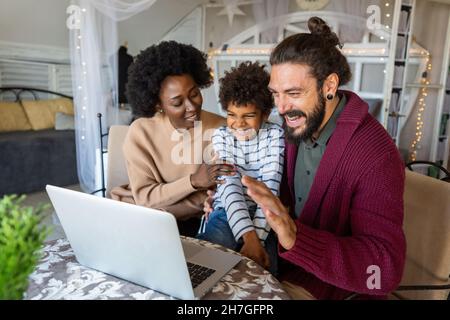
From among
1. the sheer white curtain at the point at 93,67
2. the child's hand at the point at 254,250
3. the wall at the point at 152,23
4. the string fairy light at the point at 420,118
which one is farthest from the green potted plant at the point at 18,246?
the wall at the point at 152,23

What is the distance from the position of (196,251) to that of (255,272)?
0.65ft

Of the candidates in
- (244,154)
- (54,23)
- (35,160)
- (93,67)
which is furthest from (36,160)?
(244,154)

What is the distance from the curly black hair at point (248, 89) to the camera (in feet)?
5.38

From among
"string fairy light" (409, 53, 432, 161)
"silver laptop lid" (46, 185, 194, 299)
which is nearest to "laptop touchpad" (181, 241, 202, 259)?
"silver laptop lid" (46, 185, 194, 299)

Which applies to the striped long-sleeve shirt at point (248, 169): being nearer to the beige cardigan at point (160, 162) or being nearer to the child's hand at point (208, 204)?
the child's hand at point (208, 204)

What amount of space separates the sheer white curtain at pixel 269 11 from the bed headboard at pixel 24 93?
2.97 metres

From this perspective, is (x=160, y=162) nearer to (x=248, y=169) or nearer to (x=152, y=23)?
(x=248, y=169)

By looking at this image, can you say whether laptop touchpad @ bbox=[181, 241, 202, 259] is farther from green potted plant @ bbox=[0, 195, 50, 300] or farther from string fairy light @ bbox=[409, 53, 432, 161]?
string fairy light @ bbox=[409, 53, 432, 161]

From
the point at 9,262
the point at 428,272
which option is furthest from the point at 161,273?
the point at 428,272

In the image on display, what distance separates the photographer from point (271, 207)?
3.10 feet

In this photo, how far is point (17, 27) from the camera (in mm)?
4902

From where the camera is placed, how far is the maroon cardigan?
1.01 meters
